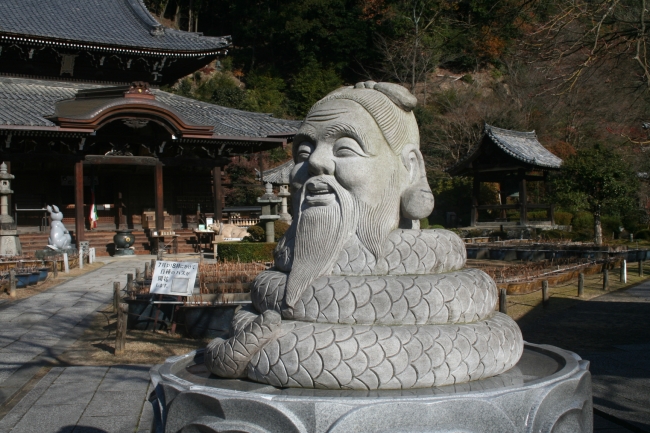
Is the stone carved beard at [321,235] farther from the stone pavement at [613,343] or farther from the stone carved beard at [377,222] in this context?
the stone pavement at [613,343]

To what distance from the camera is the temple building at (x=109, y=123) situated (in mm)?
19562

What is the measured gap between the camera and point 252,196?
33.2 m

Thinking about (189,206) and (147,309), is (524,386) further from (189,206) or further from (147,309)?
(189,206)

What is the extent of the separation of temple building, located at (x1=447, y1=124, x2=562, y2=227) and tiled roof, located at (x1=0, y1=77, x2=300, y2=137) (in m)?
8.32

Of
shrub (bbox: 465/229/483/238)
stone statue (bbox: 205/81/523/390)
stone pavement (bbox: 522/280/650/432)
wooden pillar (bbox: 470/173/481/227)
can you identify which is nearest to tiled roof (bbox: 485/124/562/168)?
wooden pillar (bbox: 470/173/481/227)

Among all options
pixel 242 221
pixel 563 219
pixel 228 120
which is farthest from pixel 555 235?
pixel 228 120

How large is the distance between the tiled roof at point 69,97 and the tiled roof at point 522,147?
842 centimetres

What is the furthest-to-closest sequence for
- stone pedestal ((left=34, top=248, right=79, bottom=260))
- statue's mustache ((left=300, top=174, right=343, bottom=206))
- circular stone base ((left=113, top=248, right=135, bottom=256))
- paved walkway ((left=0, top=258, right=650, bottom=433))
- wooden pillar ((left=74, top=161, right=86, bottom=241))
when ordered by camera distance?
circular stone base ((left=113, top=248, right=135, bottom=256)) → wooden pillar ((left=74, top=161, right=86, bottom=241)) → stone pedestal ((left=34, top=248, right=79, bottom=260)) → paved walkway ((left=0, top=258, right=650, bottom=433)) → statue's mustache ((left=300, top=174, right=343, bottom=206))

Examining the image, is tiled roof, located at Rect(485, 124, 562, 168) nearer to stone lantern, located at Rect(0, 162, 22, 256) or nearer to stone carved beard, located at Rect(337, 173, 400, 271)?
stone lantern, located at Rect(0, 162, 22, 256)

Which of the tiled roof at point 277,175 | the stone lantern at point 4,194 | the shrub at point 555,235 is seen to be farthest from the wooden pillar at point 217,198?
the shrub at point 555,235

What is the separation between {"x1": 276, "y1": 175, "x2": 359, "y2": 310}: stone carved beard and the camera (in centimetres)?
339

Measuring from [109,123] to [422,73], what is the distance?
23213mm

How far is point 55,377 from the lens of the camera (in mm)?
6336

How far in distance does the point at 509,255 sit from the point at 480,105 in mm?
17488
